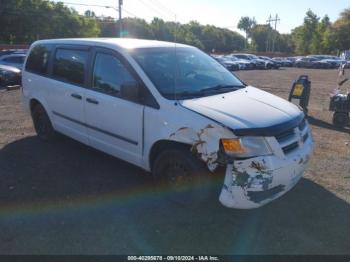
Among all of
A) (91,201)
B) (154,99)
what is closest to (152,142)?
(154,99)

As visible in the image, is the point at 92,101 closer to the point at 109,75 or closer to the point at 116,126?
the point at 109,75

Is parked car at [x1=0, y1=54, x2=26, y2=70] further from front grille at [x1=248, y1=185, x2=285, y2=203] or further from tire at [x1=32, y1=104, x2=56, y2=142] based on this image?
front grille at [x1=248, y1=185, x2=285, y2=203]

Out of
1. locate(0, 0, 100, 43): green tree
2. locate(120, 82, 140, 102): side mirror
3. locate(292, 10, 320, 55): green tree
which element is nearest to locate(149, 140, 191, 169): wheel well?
locate(120, 82, 140, 102): side mirror

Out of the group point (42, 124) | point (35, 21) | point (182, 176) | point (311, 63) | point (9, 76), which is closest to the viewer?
point (182, 176)

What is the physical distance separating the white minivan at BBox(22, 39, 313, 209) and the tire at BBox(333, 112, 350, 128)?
439 cm

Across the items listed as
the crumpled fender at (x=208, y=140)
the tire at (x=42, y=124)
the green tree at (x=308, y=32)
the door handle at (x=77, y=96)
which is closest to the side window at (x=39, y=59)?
the tire at (x=42, y=124)

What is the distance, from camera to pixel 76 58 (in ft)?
17.5

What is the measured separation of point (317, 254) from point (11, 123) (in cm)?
706

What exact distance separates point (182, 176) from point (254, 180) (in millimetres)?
879

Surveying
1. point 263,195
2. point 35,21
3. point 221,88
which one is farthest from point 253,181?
point 35,21

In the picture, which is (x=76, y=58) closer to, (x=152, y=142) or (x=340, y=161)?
(x=152, y=142)

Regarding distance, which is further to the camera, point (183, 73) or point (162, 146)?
point (183, 73)

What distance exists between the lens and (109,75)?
4.70 m

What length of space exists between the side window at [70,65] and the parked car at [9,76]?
10777 millimetres
